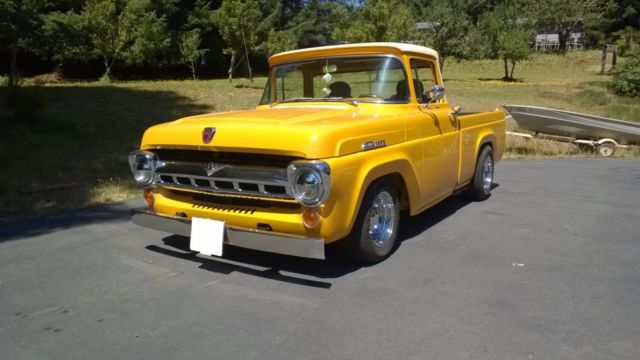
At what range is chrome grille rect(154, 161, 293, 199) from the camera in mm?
3691

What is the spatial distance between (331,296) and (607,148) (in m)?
9.74

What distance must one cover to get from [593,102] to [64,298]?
2103 cm

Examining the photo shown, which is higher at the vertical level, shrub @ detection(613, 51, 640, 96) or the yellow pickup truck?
shrub @ detection(613, 51, 640, 96)

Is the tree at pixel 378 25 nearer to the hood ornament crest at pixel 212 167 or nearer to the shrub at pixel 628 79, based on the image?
the shrub at pixel 628 79

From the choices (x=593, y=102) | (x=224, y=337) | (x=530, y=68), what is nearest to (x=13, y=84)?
(x=224, y=337)

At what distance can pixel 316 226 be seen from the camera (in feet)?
11.8

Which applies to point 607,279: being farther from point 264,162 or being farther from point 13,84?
point 13,84

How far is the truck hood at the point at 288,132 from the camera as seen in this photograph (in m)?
3.54

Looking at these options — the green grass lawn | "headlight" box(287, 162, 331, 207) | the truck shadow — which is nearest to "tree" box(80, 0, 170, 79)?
the green grass lawn

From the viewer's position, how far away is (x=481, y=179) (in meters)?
6.41

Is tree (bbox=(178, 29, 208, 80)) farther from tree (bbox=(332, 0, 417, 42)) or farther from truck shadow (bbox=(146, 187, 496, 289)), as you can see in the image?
truck shadow (bbox=(146, 187, 496, 289))

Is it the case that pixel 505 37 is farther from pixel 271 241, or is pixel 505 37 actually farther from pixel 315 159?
pixel 271 241

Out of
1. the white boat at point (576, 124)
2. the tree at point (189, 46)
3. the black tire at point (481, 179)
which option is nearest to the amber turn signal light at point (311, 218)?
the black tire at point (481, 179)

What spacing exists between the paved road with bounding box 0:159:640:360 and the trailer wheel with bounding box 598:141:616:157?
6317 millimetres
